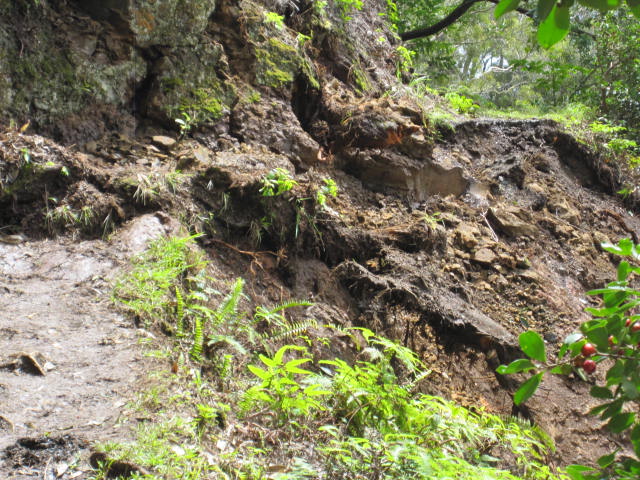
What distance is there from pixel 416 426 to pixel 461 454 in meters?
0.25

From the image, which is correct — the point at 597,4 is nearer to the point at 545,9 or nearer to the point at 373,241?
the point at 545,9

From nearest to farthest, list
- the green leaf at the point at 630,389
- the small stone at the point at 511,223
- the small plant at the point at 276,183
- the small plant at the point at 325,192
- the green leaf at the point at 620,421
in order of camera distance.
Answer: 1. the green leaf at the point at 630,389
2. the green leaf at the point at 620,421
3. the small plant at the point at 276,183
4. the small plant at the point at 325,192
5. the small stone at the point at 511,223

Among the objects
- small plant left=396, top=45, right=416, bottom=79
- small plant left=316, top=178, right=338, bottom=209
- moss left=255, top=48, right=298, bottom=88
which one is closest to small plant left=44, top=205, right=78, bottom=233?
small plant left=316, top=178, right=338, bottom=209

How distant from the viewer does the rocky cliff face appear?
152 inches

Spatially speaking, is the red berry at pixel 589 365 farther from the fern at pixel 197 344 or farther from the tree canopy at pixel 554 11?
the fern at pixel 197 344

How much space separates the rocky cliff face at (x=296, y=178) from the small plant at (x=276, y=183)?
83 mm

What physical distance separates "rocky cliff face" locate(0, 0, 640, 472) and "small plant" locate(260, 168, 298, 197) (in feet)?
0.27

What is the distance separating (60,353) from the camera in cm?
252

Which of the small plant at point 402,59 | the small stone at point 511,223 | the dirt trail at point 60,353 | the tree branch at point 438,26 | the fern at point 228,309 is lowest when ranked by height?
the dirt trail at point 60,353

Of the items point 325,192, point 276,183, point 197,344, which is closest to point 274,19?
point 325,192

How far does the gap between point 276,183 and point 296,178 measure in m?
0.52

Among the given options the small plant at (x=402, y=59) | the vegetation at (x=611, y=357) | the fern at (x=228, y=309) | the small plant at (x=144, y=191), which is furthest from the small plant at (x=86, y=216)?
the small plant at (x=402, y=59)

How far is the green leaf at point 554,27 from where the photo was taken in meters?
1.18

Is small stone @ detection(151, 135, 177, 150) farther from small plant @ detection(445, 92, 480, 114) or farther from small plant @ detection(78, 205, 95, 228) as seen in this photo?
small plant @ detection(445, 92, 480, 114)
